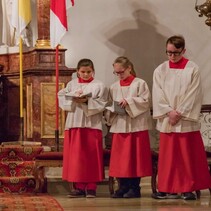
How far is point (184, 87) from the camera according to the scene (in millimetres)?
6430

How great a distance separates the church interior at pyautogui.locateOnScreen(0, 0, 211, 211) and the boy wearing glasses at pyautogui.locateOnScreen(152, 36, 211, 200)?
115 centimetres

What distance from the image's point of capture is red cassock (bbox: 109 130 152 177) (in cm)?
664

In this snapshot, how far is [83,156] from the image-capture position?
675cm

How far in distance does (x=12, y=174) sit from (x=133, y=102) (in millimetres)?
1780

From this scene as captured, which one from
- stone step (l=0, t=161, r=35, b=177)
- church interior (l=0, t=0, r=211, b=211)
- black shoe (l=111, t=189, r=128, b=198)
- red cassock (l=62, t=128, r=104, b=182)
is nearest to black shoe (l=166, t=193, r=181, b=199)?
black shoe (l=111, t=189, r=128, b=198)

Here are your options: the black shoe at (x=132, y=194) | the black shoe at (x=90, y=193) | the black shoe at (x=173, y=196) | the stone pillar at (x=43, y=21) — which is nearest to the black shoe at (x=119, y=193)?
the black shoe at (x=132, y=194)

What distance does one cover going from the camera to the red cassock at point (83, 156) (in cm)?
672

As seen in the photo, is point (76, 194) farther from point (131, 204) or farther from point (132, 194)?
point (131, 204)

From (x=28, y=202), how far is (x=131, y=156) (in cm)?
115

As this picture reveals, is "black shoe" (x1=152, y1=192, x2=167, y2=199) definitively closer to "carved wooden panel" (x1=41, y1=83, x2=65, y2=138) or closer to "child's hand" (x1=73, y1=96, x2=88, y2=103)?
"child's hand" (x1=73, y1=96, x2=88, y2=103)

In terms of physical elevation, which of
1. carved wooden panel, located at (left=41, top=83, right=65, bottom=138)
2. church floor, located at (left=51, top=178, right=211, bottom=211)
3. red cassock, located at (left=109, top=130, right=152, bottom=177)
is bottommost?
church floor, located at (left=51, top=178, right=211, bottom=211)

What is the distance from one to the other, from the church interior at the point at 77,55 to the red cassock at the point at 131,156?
889 mm

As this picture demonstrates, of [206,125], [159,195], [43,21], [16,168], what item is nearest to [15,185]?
[16,168]

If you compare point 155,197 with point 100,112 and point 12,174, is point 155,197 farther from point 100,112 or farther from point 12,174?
point 12,174
